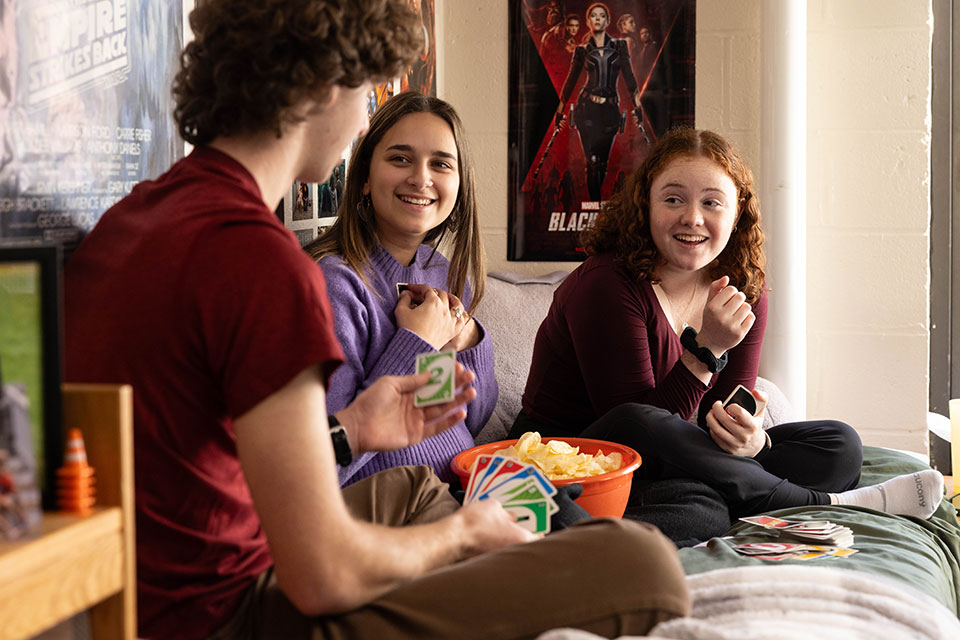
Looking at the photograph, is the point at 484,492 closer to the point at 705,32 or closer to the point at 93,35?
the point at 93,35

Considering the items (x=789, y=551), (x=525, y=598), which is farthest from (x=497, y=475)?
(x=789, y=551)

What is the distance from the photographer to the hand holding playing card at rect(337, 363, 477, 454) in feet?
4.50

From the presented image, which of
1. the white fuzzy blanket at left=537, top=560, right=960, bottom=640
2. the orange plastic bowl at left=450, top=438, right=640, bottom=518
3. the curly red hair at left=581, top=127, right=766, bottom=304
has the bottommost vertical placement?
the white fuzzy blanket at left=537, top=560, right=960, bottom=640

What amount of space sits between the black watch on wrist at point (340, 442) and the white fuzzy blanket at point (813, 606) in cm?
52

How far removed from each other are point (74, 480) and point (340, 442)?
1.99 ft

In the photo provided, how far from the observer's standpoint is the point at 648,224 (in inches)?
94.0

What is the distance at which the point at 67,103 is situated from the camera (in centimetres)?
122

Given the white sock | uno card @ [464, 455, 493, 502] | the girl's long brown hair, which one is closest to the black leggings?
the white sock

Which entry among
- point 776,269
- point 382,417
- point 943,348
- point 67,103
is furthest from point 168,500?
point 943,348

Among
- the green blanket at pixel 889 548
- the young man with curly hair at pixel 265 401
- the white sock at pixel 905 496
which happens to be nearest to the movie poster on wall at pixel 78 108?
the young man with curly hair at pixel 265 401

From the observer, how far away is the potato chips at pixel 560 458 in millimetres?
1795

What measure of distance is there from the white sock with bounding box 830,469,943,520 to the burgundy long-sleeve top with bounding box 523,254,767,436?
40cm

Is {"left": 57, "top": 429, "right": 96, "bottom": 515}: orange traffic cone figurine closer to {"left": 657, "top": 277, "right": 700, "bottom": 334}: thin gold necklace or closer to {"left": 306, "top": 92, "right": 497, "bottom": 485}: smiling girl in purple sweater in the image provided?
{"left": 306, "top": 92, "right": 497, "bottom": 485}: smiling girl in purple sweater

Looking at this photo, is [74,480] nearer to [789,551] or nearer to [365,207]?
[789,551]
